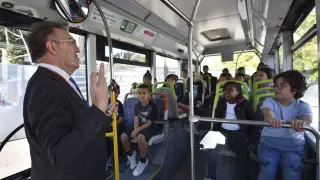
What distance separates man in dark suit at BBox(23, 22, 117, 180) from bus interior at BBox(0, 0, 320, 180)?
58cm

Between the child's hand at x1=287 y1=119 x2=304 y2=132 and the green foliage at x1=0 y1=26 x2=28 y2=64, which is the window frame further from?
the child's hand at x1=287 y1=119 x2=304 y2=132

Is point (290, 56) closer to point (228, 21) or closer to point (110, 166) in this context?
point (228, 21)

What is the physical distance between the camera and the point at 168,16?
4039mm

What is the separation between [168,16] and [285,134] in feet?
9.62

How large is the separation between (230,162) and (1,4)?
2.83 m

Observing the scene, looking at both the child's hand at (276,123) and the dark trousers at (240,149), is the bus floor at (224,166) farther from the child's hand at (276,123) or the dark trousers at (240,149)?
the child's hand at (276,123)

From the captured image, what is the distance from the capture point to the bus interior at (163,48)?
80.0 inches

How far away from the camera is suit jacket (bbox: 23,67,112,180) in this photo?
2.74ft

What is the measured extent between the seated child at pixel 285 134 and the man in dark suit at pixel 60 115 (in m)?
1.42

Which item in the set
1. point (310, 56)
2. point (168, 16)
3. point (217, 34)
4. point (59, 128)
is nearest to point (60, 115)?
point (59, 128)

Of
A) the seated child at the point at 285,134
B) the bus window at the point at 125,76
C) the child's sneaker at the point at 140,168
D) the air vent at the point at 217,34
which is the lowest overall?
the child's sneaker at the point at 140,168

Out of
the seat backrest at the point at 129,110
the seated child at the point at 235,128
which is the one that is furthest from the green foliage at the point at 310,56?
the seat backrest at the point at 129,110

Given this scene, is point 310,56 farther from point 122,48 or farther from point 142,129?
point 122,48

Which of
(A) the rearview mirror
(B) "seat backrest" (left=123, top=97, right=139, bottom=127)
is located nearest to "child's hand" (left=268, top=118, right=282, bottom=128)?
(A) the rearview mirror
